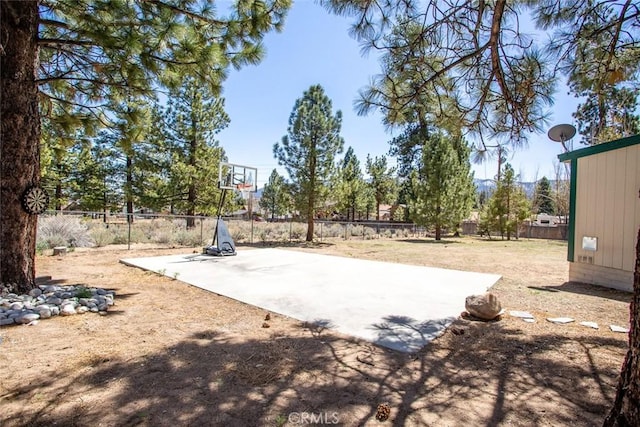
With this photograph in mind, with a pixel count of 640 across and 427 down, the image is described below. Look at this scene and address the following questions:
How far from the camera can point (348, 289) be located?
199 inches

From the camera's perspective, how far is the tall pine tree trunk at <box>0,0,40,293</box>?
3801 millimetres

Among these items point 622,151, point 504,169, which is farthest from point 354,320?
point 504,169

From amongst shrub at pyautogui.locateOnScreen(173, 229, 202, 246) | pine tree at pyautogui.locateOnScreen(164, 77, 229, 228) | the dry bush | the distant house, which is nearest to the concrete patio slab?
the dry bush

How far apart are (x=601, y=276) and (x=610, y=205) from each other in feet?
4.14

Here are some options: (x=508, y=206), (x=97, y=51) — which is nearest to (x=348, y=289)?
(x=97, y=51)

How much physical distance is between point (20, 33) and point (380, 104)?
4.42 metres

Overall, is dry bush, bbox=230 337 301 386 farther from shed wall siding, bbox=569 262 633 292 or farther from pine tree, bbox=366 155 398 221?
pine tree, bbox=366 155 398 221

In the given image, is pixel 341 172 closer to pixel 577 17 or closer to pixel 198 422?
pixel 577 17

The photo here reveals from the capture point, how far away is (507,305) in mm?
4402

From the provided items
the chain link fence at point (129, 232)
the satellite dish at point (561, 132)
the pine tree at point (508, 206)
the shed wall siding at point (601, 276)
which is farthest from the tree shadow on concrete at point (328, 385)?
the pine tree at point (508, 206)

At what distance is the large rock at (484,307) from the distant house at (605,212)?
2.96m

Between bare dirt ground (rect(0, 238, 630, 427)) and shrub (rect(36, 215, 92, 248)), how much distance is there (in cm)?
656

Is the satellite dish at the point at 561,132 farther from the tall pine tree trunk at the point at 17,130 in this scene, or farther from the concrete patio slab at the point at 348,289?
the tall pine tree trunk at the point at 17,130

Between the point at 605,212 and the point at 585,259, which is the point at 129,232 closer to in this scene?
the point at 585,259
